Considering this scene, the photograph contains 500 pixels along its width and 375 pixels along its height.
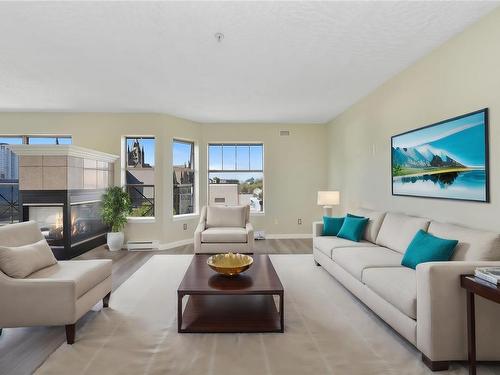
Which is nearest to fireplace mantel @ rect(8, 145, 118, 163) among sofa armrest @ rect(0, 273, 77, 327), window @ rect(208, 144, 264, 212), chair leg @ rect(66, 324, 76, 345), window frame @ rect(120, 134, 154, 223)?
window frame @ rect(120, 134, 154, 223)

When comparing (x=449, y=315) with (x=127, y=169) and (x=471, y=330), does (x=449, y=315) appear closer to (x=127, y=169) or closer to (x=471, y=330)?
(x=471, y=330)

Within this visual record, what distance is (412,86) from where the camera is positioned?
3436mm

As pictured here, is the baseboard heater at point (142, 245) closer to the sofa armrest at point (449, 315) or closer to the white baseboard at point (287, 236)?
the white baseboard at point (287, 236)

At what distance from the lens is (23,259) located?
2322mm

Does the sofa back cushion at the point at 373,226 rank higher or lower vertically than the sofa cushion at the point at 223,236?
higher

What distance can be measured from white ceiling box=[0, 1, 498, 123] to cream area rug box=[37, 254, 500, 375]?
2.68 m

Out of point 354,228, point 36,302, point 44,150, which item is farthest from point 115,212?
point 354,228

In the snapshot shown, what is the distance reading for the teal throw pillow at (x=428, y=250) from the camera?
2318 millimetres

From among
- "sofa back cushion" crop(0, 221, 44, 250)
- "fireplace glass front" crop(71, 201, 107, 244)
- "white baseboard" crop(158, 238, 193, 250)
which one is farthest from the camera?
"white baseboard" crop(158, 238, 193, 250)

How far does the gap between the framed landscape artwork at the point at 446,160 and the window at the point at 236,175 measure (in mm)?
3357

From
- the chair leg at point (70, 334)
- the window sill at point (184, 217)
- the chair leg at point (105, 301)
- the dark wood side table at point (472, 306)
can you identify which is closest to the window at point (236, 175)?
the window sill at point (184, 217)

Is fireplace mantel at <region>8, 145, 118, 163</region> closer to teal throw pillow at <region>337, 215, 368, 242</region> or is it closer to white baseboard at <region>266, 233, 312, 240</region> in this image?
white baseboard at <region>266, 233, 312, 240</region>

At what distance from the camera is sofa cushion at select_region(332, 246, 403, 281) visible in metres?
2.77

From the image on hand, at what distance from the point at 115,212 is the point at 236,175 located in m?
2.71
